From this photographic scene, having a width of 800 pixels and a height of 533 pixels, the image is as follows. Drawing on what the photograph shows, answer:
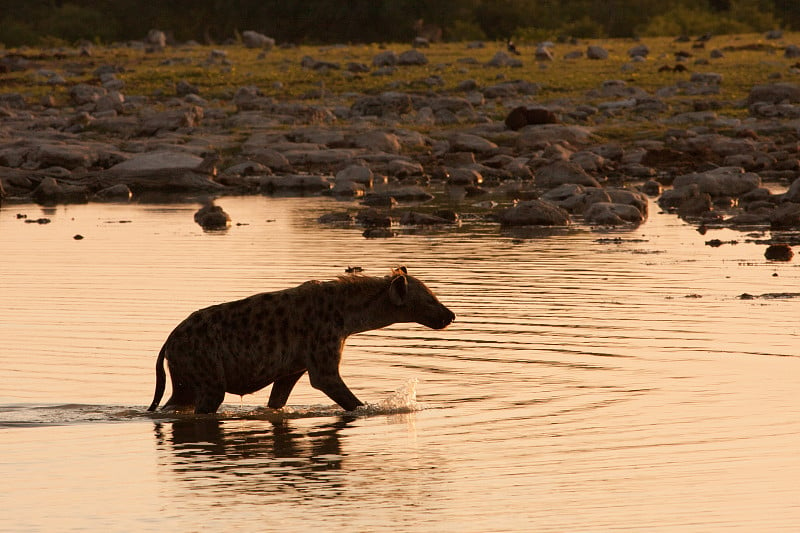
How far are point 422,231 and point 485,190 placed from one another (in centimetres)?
681

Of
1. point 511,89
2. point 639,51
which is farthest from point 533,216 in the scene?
point 639,51

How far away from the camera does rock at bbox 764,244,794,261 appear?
19.2 metres

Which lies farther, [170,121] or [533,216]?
[170,121]

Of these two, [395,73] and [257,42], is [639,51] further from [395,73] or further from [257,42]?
[257,42]

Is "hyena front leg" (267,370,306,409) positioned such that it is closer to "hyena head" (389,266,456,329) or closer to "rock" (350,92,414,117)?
"hyena head" (389,266,456,329)

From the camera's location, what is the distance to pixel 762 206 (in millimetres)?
25047

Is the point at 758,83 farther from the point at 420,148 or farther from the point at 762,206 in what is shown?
the point at 762,206

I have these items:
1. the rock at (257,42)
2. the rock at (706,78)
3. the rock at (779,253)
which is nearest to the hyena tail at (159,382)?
the rock at (779,253)

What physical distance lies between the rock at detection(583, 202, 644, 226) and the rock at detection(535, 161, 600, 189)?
456 centimetres

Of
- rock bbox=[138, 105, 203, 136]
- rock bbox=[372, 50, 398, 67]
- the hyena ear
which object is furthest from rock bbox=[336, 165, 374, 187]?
rock bbox=[372, 50, 398, 67]

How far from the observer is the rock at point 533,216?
2348 centimetres

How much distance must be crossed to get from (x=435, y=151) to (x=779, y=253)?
16.0 metres

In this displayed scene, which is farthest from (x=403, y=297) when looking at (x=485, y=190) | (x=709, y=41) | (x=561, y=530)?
(x=709, y=41)

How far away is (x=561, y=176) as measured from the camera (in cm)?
2931
